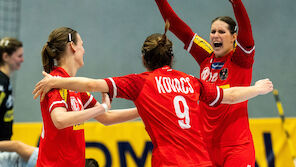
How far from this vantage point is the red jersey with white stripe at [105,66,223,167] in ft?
6.93

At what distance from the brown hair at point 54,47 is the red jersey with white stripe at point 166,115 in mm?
574

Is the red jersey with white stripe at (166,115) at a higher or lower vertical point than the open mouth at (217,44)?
lower

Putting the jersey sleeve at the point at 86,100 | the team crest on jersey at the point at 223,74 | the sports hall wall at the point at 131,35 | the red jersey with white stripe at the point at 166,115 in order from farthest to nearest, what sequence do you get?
the sports hall wall at the point at 131,35, the team crest on jersey at the point at 223,74, the jersey sleeve at the point at 86,100, the red jersey with white stripe at the point at 166,115

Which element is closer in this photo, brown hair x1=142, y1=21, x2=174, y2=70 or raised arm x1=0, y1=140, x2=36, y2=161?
brown hair x1=142, y1=21, x2=174, y2=70

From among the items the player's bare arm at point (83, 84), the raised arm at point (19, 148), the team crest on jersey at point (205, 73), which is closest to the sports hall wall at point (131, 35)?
the team crest on jersey at point (205, 73)

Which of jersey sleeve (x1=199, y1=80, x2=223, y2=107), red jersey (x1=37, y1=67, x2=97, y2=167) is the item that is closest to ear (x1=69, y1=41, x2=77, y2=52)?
red jersey (x1=37, y1=67, x2=97, y2=167)

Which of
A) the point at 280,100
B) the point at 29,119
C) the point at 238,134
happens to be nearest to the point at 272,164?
the point at 238,134

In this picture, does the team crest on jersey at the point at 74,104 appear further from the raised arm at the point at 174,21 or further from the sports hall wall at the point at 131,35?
the sports hall wall at the point at 131,35

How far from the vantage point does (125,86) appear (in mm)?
2139

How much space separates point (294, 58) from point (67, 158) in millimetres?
6067

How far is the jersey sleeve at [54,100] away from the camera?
2252 millimetres

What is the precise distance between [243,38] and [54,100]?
1.60m

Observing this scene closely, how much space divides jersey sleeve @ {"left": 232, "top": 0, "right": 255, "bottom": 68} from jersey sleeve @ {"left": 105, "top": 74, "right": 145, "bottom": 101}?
116 centimetres

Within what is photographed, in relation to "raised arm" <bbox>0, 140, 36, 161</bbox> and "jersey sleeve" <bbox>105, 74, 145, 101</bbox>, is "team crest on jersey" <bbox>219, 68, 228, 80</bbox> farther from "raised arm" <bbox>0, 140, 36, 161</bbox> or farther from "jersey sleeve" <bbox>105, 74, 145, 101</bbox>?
"raised arm" <bbox>0, 140, 36, 161</bbox>
